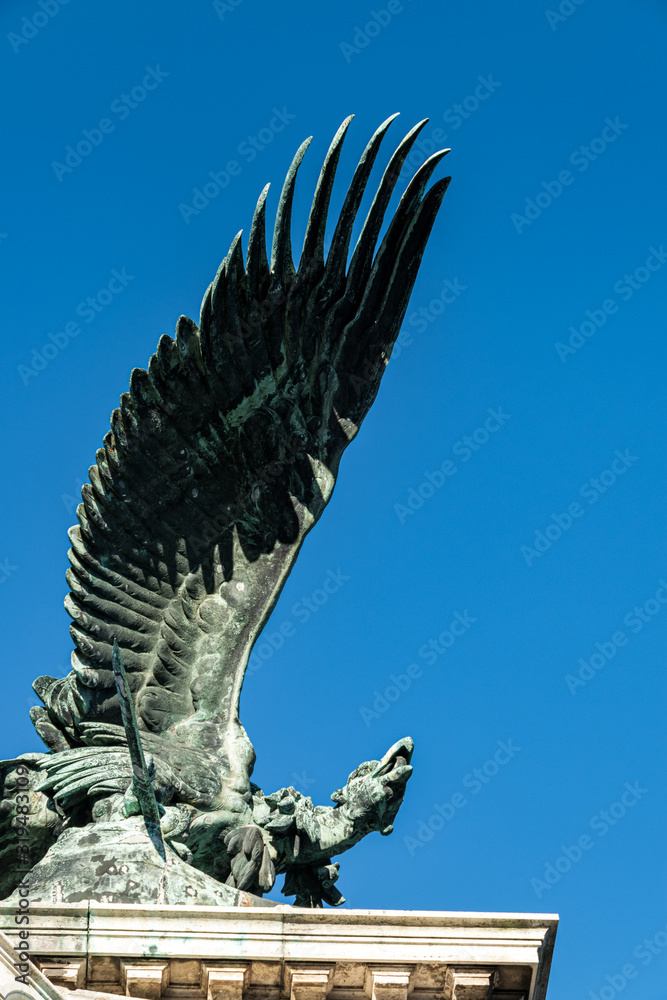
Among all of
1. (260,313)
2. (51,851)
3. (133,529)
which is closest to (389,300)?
(260,313)

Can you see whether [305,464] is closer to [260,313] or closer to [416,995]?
[260,313]

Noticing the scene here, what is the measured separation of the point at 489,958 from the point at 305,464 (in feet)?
17.0

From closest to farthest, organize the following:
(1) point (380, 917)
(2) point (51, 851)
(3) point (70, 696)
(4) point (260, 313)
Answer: (1) point (380, 917)
(2) point (51, 851)
(3) point (70, 696)
(4) point (260, 313)

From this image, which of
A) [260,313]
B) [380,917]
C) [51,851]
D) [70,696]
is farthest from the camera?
[260,313]

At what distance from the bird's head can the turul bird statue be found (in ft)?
0.05

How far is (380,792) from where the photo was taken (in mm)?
13695

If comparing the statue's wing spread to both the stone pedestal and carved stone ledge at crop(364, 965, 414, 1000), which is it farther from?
carved stone ledge at crop(364, 965, 414, 1000)

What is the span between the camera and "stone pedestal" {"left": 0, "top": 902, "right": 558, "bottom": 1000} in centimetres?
1111

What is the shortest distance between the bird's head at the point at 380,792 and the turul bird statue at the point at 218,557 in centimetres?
2

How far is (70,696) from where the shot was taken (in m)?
14.0

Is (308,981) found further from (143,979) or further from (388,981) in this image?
(143,979)

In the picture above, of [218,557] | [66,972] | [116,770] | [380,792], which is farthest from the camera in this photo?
[218,557]

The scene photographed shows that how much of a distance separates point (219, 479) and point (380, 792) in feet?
10.0

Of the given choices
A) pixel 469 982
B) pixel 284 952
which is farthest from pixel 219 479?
pixel 469 982
